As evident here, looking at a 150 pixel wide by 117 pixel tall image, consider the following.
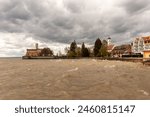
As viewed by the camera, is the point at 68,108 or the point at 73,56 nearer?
the point at 68,108

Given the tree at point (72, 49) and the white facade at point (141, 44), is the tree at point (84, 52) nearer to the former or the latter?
the tree at point (72, 49)

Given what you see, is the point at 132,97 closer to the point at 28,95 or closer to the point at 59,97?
the point at 59,97

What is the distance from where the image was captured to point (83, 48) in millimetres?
146875

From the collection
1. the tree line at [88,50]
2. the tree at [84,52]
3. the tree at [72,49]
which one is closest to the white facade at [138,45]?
the tree line at [88,50]

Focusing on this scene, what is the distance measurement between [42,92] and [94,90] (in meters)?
4.02

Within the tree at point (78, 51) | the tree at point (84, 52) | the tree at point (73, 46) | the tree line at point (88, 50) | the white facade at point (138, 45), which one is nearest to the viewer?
the white facade at point (138, 45)

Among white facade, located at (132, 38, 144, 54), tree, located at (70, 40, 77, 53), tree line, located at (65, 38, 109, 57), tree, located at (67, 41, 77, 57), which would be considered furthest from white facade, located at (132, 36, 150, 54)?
tree, located at (70, 40, 77, 53)

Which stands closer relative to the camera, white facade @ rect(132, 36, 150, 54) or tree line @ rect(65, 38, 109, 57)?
white facade @ rect(132, 36, 150, 54)

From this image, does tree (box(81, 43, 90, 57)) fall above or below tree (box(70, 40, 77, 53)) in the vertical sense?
below

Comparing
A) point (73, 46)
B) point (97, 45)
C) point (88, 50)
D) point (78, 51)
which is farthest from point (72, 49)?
point (97, 45)

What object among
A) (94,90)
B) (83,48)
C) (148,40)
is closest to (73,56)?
(83,48)

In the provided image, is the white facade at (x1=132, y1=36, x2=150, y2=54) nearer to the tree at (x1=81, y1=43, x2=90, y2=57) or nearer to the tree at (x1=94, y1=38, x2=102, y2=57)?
the tree at (x1=94, y1=38, x2=102, y2=57)

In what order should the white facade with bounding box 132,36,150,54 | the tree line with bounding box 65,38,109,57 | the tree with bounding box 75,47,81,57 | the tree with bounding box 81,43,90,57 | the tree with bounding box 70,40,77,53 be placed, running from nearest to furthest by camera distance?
the white facade with bounding box 132,36,150,54 < the tree line with bounding box 65,38,109,57 < the tree with bounding box 81,43,90,57 < the tree with bounding box 75,47,81,57 < the tree with bounding box 70,40,77,53

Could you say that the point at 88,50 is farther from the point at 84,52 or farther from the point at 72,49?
the point at 72,49
